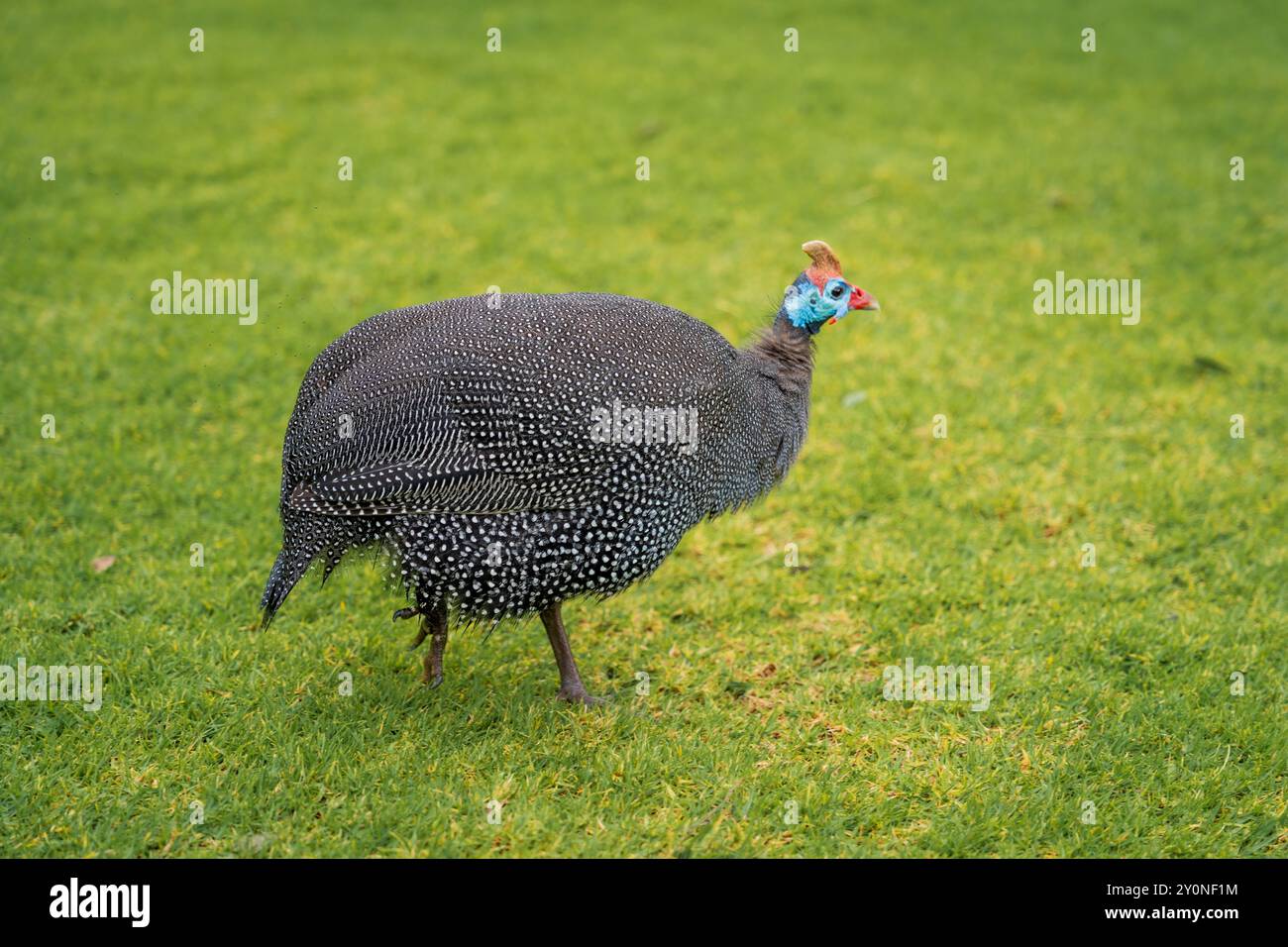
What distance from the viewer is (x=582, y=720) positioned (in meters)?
3.86

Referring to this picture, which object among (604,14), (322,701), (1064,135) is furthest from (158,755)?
(604,14)

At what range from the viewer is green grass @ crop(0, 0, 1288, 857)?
3.54 meters

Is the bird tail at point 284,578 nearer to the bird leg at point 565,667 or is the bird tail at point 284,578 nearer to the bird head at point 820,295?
the bird leg at point 565,667

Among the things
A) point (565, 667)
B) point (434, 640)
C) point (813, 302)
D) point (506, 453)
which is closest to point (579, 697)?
point (565, 667)

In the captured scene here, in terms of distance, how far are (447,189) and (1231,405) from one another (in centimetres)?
516

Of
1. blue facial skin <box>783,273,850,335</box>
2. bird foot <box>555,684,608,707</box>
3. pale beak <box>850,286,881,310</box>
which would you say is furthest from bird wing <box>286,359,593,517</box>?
pale beak <box>850,286,881,310</box>

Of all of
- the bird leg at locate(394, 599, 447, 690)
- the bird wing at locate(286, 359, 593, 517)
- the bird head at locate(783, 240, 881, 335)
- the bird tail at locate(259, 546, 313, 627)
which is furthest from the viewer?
the bird head at locate(783, 240, 881, 335)

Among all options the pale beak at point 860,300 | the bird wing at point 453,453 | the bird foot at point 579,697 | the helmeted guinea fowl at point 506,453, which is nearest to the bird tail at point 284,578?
the helmeted guinea fowl at point 506,453

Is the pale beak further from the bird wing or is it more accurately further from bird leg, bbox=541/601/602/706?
bird leg, bbox=541/601/602/706

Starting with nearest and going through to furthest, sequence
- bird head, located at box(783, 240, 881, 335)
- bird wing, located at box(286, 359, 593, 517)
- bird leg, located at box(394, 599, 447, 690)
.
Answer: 1. bird wing, located at box(286, 359, 593, 517)
2. bird leg, located at box(394, 599, 447, 690)
3. bird head, located at box(783, 240, 881, 335)

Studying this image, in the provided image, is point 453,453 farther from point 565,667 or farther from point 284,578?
point 565,667

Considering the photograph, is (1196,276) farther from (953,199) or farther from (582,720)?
(582,720)

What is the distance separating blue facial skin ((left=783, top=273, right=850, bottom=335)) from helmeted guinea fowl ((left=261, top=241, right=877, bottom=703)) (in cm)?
49

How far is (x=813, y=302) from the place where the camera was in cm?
412
